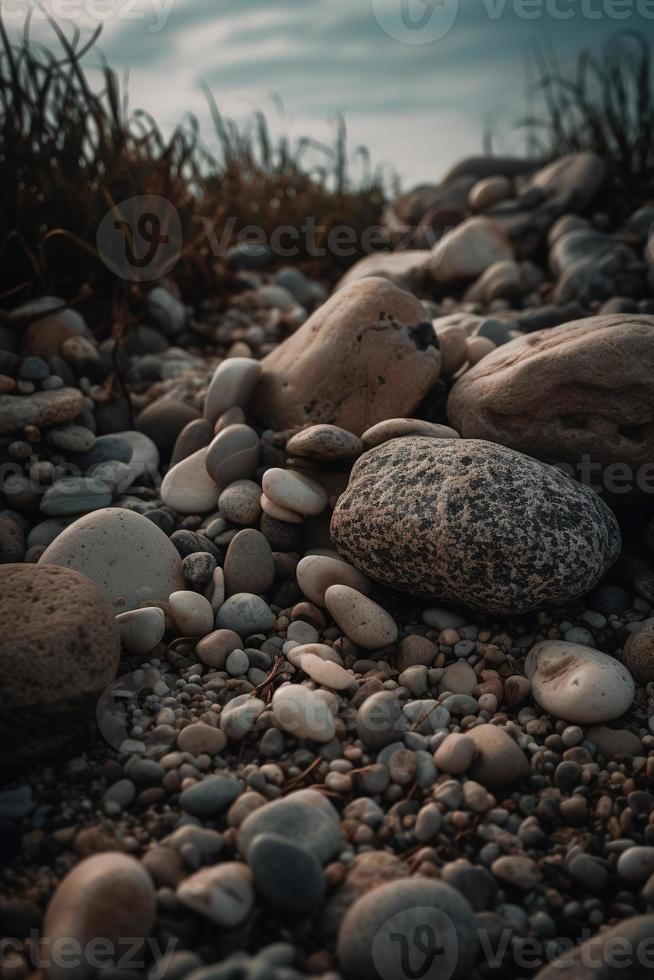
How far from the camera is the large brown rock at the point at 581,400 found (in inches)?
113

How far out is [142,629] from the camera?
2541mm

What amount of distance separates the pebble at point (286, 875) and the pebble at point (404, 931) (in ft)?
0.31

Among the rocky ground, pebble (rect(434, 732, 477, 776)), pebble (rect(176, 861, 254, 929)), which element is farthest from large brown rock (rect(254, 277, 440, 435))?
pebble (rect(176, 861, 254, 929))

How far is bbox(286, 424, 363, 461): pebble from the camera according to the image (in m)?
3.01

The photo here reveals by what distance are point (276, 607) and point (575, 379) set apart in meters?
1.40

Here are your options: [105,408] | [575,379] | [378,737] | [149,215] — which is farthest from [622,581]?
[149,215]

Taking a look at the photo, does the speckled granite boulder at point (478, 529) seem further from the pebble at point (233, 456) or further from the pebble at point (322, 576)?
the pebble at point (233, 456)

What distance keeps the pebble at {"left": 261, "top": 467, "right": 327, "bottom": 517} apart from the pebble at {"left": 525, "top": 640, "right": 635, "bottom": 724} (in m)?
1.01

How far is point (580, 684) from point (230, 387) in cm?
202

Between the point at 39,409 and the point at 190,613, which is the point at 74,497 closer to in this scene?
the point at 39,409

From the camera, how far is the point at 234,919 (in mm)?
1688

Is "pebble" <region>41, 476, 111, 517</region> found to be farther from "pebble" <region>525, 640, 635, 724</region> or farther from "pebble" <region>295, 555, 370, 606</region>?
"pebble" <region>525, 640, 635, 724</region>

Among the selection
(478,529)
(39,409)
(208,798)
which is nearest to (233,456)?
(39,409)

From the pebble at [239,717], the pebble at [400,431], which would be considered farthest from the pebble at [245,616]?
the pebble at [400,431]
